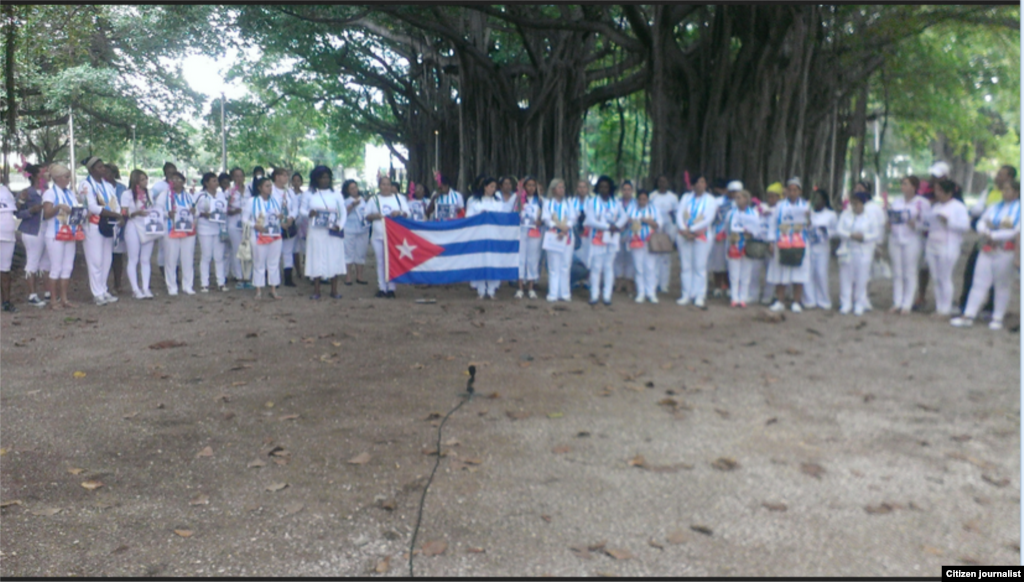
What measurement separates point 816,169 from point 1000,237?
11.6 ft

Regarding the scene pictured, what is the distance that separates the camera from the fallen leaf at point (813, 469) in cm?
294

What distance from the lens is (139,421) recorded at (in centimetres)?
336

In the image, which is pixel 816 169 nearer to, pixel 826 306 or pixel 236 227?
pixel 826 306

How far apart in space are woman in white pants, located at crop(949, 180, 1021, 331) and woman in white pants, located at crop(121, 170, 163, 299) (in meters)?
6.33

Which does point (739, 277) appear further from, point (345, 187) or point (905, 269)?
point (345, 187)

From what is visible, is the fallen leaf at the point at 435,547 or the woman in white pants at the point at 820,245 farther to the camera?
the woman in white pants at the point at 820,245

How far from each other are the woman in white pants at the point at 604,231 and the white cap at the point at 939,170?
8.55 feet

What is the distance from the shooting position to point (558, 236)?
23.6ft

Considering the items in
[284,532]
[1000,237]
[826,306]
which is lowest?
[284,532]

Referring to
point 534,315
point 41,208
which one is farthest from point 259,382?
point 534,315

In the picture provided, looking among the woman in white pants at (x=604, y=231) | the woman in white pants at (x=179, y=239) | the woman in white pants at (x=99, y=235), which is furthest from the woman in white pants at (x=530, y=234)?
the woman in white pants at (x=99, y=235)

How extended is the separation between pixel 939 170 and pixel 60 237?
591 centimetres

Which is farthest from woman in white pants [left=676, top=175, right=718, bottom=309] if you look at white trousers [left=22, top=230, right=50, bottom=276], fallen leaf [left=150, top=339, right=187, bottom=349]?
white trousers [left=22, top=230, right=50, bottom=276]

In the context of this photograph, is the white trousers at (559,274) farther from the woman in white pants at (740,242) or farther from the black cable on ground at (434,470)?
the black cable on ground at (434,470)
